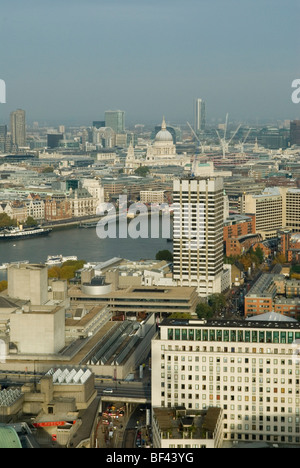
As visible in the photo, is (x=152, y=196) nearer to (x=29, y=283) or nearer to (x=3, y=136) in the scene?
(x=3, y=136)

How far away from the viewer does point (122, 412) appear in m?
4.82

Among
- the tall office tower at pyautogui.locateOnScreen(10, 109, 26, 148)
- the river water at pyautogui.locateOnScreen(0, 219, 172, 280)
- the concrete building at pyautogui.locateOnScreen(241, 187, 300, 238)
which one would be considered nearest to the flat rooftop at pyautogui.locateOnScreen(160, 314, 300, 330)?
the river water at pyautogui.locateOnScreen(0, 219, 172, 280)

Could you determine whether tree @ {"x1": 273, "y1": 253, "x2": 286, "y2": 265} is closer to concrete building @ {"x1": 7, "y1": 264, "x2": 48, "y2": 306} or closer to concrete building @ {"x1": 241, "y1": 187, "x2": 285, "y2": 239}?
concrete building @ {"x1": 241, "y1": 187, "x2": 285, "y2": 239}

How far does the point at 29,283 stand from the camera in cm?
634

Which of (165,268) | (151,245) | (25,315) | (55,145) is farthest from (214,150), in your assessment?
(25,315)

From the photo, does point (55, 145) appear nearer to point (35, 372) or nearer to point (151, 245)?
point (151, 245)

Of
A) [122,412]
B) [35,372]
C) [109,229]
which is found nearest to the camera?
[122,412]

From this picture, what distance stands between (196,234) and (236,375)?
383 cm

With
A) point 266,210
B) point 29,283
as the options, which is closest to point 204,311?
point 29,283

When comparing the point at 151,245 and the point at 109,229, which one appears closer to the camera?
the point at 151,245

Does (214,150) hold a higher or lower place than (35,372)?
higher

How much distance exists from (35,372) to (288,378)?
1.72 metres

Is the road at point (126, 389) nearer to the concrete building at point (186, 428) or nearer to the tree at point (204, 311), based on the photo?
the concrete building at point (186, 428)
